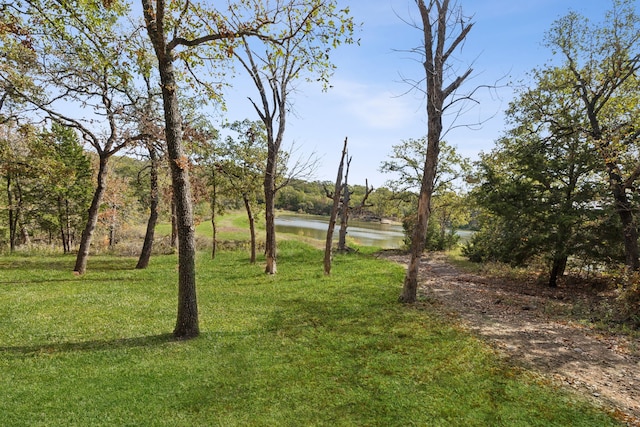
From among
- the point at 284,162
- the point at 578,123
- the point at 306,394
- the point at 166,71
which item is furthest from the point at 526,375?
the point at 284,162

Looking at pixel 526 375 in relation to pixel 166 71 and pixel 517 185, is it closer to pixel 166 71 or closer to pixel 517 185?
pixel 166 71

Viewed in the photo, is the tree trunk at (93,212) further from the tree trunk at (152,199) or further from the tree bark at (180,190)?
the tree bark at (180,190)

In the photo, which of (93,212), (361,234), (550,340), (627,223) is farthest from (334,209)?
(361,234)

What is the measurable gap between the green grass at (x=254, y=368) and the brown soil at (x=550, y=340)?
0.61m

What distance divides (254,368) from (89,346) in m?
3.47

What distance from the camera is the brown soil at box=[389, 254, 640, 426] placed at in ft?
18.6

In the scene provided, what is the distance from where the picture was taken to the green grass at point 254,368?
15.4ft

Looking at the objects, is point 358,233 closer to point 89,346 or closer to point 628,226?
point 628,226

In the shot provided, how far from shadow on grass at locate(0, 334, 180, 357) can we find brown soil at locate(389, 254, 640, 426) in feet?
24.0

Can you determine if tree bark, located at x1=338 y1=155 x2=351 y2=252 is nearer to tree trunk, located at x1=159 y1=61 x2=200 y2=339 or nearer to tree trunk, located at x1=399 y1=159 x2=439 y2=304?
tree trunk, located at x1=399 y1=159 x2=439 y2=304

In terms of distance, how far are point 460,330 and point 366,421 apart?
15.1 ft

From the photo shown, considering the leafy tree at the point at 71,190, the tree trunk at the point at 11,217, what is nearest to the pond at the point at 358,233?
the leafy tree at the point at 71,190

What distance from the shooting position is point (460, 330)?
8.27 meters

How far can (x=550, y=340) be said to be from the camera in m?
7.74
